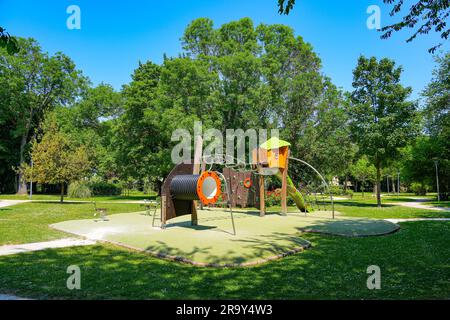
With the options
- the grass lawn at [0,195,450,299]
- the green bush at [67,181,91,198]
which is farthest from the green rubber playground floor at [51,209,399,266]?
the green bush at [67,181,91,198]

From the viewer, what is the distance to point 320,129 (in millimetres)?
31234

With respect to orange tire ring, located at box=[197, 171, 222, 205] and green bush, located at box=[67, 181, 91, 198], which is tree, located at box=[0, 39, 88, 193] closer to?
green bush, located at box=[67, 181, 91, 198]

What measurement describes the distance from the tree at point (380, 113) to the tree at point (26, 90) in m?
36.9

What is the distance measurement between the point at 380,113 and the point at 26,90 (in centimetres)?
4271

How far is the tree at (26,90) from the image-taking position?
41.9 metres

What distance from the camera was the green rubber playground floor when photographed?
28.1 ft

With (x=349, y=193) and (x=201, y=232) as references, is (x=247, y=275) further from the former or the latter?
(x=349, y=193)

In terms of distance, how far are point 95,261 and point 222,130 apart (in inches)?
889

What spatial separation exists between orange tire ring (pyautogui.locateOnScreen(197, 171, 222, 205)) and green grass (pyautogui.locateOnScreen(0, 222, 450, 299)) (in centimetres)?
420

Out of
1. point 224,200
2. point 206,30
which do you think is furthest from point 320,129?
point 206,30

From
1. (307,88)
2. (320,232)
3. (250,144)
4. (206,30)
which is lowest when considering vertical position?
(320,232)

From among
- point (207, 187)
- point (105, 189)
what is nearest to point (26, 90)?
point (105, 189)

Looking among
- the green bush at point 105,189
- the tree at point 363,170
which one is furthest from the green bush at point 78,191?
the tree at point 363,170
